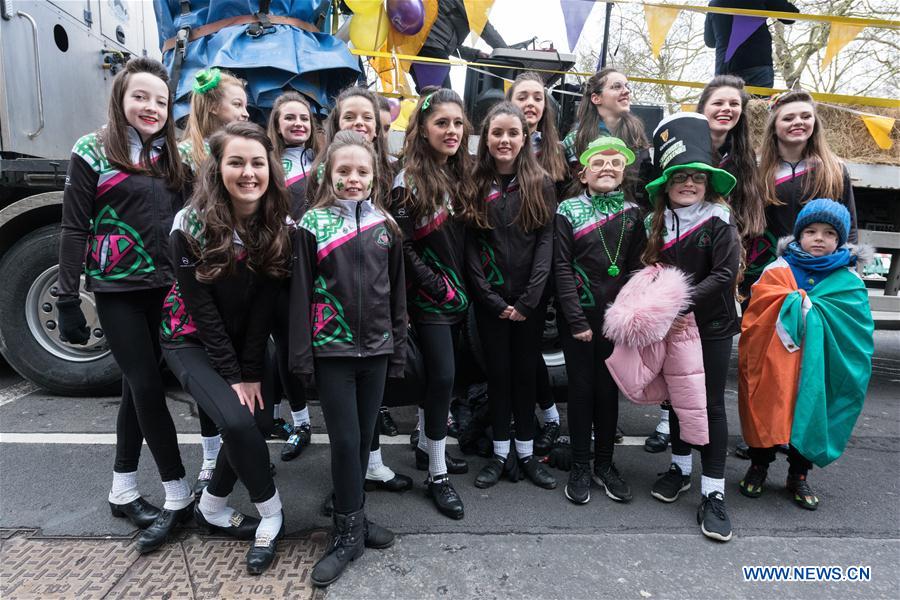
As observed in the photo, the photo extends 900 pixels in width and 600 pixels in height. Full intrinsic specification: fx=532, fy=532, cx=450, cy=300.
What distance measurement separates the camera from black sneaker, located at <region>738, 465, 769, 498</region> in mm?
2893

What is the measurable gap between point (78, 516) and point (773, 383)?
3465mm

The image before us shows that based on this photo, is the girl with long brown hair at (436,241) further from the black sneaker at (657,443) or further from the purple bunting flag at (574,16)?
the purple bunting flag at (574,16)

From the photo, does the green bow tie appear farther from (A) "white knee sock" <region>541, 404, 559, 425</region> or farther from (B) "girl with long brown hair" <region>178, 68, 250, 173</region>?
(B) "girl with long brown hair" <region>178, 68, 250, 173</region>

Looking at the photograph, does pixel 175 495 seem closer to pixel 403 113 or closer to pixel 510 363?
pixel 510 363

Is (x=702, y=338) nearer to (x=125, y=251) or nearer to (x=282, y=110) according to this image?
(x=282, y=110)

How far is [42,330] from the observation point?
12.7ft

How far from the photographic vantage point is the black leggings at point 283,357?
2.46 meters

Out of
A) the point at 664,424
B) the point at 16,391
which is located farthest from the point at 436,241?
the point at 16,391

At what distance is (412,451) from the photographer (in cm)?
340

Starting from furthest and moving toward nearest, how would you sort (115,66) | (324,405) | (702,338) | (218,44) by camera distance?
1. (115,66)
2. (218,44)
3. (702,338)
4. (324,405)

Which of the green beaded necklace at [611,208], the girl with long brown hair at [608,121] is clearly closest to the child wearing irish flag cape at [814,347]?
the green beaded necklace at [611,208]

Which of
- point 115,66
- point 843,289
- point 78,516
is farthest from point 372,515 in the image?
point 115,66

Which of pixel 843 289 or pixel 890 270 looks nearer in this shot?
pixel 843 289

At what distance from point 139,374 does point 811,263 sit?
3.30 metres
